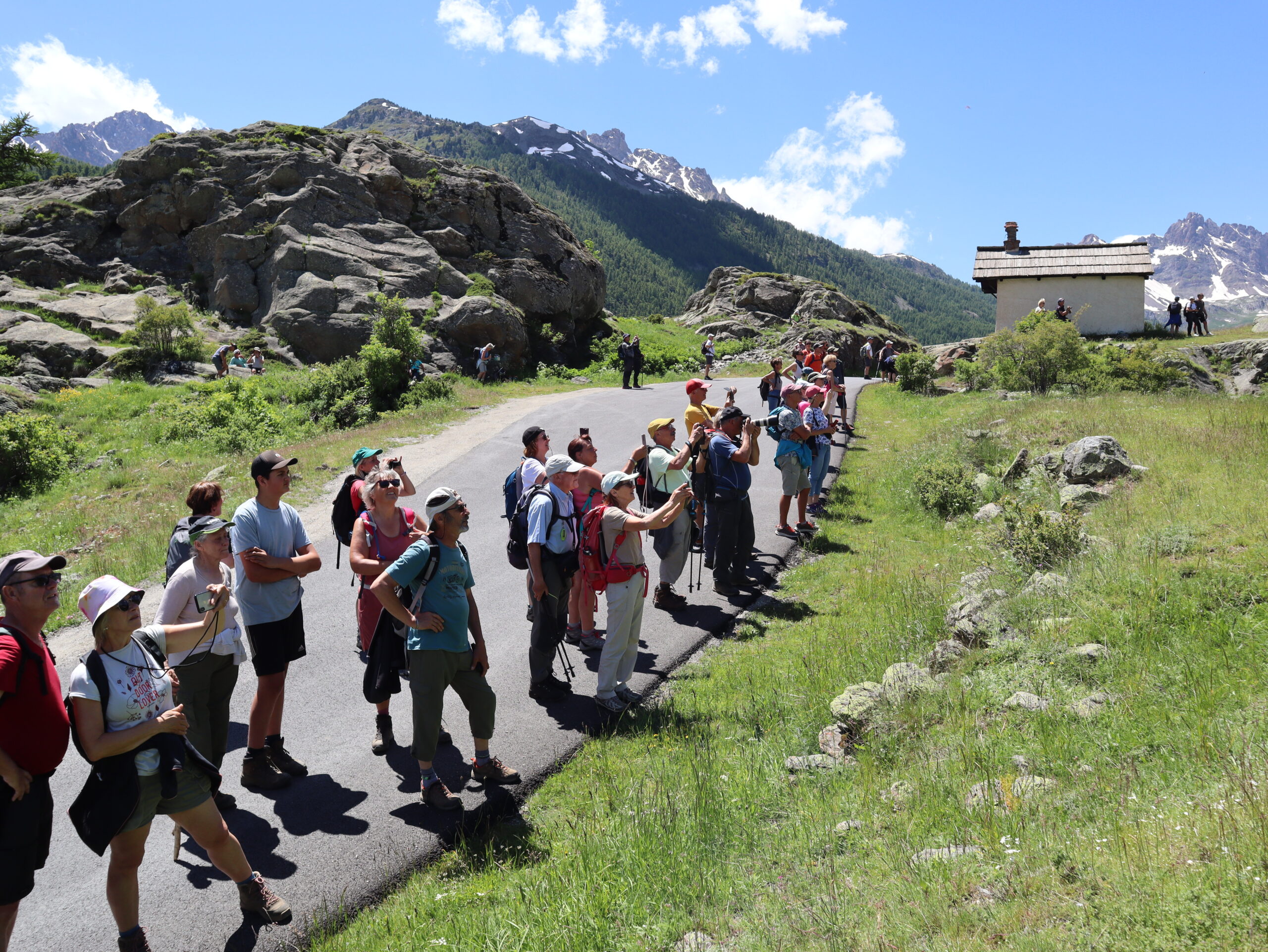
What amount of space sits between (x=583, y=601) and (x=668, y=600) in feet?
4.86

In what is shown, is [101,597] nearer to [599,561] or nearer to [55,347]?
[599,561]

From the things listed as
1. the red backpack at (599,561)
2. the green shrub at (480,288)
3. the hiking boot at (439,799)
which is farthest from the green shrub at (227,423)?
the hiking boot at (439,799)

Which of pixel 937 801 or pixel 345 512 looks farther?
pixel 345 512

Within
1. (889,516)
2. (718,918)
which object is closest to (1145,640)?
(718,918)

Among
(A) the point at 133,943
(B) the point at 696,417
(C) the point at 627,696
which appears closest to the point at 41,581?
(A) the point at 133,943

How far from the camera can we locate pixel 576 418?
21.0m

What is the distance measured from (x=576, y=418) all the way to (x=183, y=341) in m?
16.5

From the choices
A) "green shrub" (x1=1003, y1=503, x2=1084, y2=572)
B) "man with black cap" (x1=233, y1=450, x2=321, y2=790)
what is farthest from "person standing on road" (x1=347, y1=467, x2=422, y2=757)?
"green shrub" (x1=1003, y1=503, x2=1084, y2=572)

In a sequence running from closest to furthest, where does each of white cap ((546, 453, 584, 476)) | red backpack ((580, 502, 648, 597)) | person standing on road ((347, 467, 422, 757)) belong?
person standing on road ((347, 467, 422, 757))
red backpack ((580, 502, 648, 597))
white cap ((546, 453, 584, 476))

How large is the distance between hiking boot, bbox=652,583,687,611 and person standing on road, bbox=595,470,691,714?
2433 mm

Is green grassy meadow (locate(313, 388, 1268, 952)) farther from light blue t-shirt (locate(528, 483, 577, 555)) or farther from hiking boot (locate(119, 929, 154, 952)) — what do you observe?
light blue t-shirt (locate(528, 483, 577, 555))

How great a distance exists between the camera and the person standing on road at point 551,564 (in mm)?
6426

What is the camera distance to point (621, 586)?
636 cm

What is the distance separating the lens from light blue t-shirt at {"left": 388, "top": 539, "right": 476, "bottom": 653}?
16.4 ft
